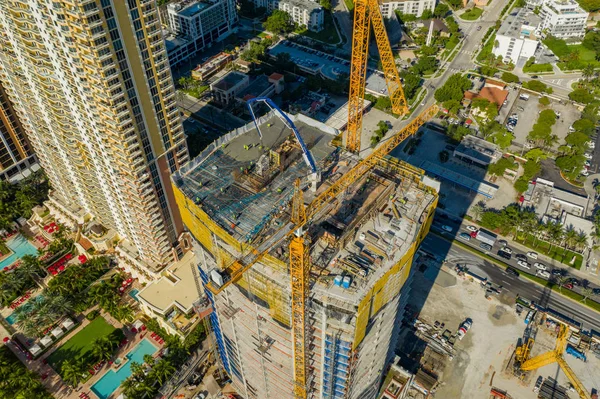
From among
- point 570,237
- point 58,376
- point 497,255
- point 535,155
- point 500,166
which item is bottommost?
point 58,376

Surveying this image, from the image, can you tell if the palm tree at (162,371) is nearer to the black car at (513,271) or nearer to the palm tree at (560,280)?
the black car at (513,271)

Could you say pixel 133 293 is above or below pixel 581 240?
below

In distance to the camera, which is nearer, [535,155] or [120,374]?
[120,374]

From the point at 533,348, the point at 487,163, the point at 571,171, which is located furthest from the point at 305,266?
the point at 571,171

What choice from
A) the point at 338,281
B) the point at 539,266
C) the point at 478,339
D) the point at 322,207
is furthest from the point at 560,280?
the point at 338,281

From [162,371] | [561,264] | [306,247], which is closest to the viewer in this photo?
[306,247]

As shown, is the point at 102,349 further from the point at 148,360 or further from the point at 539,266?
the point at 539,266

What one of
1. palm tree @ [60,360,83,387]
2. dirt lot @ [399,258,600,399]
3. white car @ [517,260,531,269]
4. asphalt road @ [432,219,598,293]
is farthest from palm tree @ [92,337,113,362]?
white car @ [517,260,531,269]
